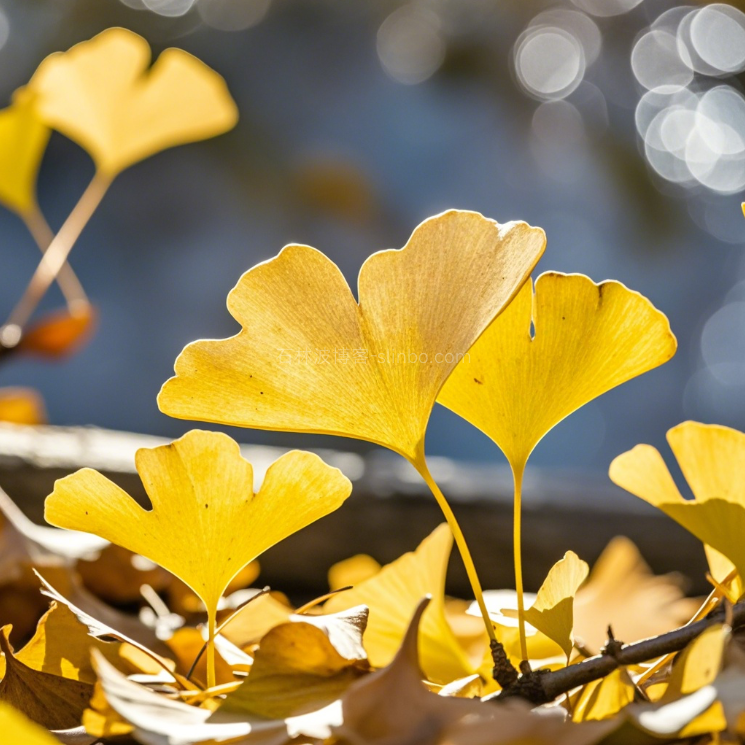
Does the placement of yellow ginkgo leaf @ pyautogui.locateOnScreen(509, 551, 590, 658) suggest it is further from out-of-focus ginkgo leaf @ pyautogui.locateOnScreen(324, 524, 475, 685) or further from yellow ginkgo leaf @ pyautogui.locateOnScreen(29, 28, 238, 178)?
yellow ginkgo leaf @ pyautogui.locateOnScreen(29, 28, 238, 178)

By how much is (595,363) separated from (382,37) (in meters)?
2.00

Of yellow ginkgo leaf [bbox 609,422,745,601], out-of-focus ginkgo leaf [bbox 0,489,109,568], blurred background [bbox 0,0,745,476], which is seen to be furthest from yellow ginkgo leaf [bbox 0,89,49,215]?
blurred background [bbox 0,0,745,476]

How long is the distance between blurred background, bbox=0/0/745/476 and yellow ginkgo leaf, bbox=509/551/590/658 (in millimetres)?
1411

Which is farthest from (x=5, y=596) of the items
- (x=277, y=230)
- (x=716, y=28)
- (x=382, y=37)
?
(x=716, y=28)

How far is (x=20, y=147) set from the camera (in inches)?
11.8

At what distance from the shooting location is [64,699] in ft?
0.39

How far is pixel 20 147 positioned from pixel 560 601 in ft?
0.94

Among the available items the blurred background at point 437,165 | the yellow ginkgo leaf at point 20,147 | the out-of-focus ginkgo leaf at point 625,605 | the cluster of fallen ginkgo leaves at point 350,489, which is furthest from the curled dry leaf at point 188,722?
the blurred background at point 437,165

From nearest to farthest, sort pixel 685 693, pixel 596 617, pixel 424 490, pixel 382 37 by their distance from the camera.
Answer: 1. pixel 685 693
2. pixel 596 617
3. pixel 424 490
4. pixel 382 37

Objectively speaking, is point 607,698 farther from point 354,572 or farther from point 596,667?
point 354,572

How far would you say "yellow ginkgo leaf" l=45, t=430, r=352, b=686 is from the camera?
12 centimetres

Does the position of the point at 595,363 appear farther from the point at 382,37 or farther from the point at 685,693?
the point at 382,37

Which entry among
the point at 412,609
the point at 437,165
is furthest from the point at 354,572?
the point at 437,165

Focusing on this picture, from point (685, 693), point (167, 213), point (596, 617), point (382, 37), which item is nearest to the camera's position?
point (685, 693)
